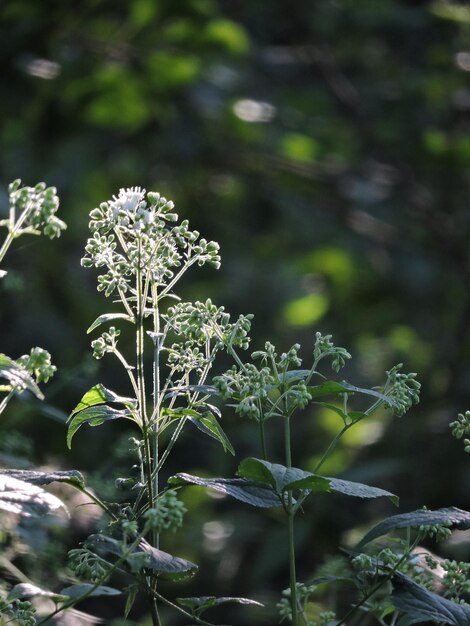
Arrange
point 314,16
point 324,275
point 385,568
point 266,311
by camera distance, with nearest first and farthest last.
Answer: point 385,568 < point 314,16 < point 266,311 < point 324,275

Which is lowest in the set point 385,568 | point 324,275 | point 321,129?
point 324,275

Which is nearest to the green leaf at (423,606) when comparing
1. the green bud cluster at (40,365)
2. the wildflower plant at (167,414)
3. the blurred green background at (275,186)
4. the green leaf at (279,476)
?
the wildflower plant at (167,414)

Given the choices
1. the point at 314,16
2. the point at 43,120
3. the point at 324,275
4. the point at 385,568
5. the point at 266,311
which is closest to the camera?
the point at 385,568

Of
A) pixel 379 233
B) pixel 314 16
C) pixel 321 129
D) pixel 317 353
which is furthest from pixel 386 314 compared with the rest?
pixel 317 353

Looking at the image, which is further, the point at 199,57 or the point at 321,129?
the point at 321,129

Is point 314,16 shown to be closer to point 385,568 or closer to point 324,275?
point 324,275

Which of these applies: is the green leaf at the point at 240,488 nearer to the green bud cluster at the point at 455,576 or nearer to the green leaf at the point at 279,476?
the green leaf at the point at 279,476

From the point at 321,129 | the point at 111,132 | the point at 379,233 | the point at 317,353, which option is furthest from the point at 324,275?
the point at 317,353

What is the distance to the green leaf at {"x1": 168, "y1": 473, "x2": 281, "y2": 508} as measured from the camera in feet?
2.37

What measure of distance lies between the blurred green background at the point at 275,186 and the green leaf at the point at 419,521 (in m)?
1.75

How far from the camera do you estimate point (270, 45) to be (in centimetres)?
415

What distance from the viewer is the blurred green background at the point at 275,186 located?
289 centimetres

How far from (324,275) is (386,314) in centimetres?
48

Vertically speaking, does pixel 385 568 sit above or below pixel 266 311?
above
